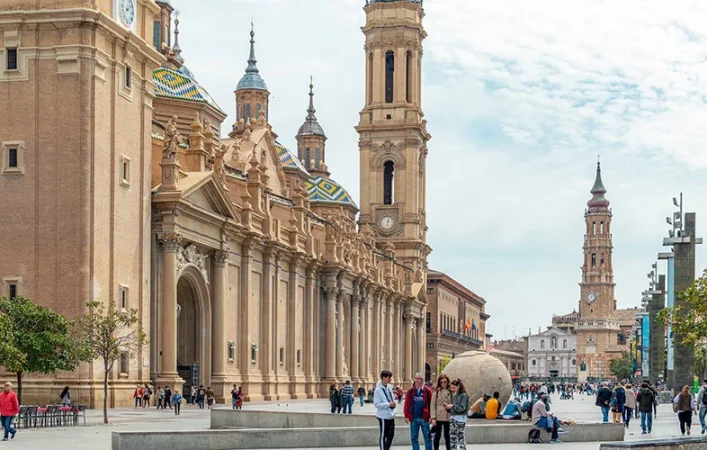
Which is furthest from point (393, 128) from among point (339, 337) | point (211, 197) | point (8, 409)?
point (8, 409)

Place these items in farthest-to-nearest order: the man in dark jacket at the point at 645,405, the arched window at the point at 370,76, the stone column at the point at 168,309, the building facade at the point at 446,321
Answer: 1. the building facade at the point at 446,321
2. the arched window at the point at 370,76
3. the stone column at the point at 168,309
4. the man in dark jacket at the point at 645,405

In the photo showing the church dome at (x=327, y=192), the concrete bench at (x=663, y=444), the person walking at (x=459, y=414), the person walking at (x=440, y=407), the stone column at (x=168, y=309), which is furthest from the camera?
the church dome at (x=327, y=192)

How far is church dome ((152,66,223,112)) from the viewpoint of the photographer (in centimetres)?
6800

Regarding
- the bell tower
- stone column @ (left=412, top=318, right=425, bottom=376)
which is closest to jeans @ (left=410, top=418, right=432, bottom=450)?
stone column @ (left=412, top=318, right=425, bottom=376)

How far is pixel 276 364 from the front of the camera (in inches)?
2525

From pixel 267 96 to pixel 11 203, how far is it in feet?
205

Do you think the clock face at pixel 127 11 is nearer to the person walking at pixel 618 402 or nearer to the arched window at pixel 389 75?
the person walking at pixel 618 402

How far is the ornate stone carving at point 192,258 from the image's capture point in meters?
50.5

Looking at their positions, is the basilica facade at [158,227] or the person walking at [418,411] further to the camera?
the basilica facade at [158,227]

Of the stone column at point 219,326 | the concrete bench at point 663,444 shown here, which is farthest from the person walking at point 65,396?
the concrete bench at point 663,444

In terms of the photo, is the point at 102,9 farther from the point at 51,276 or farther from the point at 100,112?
the point at 51,276

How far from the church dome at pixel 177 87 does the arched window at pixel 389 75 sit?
3863cm

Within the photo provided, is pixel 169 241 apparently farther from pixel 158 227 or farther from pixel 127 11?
pixel 127 11

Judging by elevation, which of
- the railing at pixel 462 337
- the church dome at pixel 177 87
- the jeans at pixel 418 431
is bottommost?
the railing at pixel 462 337
